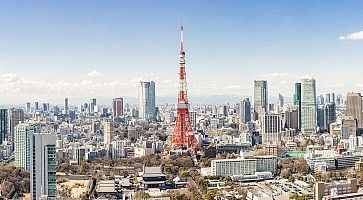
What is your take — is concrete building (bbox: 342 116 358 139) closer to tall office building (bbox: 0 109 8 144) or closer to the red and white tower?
the red and white tower

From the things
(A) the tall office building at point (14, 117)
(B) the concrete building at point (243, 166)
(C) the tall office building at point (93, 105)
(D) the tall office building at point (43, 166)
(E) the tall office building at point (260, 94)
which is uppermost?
(E) the tall office building at point (260, 94)

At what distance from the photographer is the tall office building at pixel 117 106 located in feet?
76.3

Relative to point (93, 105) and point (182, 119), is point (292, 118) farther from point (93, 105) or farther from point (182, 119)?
point (93, 105)

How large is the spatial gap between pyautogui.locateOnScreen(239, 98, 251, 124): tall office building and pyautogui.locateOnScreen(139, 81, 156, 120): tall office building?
436 centimetres

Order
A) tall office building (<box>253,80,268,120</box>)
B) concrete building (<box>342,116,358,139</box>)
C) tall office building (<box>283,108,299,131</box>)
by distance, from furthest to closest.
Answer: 1. tall office building (<box>253,80,268,120</box>)
2. tall office building (<box>283,108,299,131</box>)
3. concrete building (<box>342,116,358,139</box>)

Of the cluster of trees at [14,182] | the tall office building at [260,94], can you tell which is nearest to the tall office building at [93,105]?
the tall office building at [260,94]

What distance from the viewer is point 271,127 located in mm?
14625

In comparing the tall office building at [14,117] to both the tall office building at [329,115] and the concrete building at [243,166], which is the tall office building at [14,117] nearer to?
the concrete building at [243,166]

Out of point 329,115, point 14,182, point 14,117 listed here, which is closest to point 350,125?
point 329,115

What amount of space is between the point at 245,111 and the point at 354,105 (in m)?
4.32

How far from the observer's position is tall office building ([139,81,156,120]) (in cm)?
2286

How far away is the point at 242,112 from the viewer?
63.9 ft

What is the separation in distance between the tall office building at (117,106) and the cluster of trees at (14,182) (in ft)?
50.0

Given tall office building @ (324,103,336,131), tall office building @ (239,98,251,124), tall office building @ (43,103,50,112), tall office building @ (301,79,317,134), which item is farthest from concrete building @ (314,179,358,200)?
tall office building @ (43,103,50,112)
